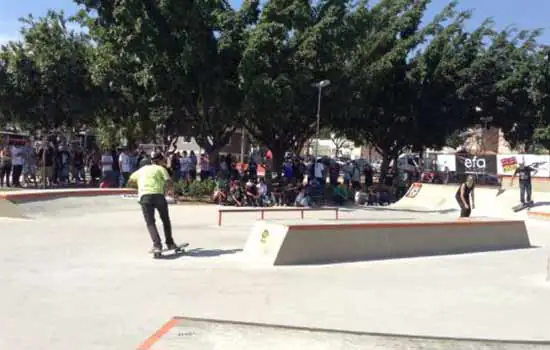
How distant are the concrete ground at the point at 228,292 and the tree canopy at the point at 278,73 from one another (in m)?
9.85

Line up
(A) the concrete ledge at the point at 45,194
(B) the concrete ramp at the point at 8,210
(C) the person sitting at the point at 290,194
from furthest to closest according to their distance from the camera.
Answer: (C) the person sitting at the point at 290,194, (A) the concrete ledge at the point at 45,194, (B) the concrete ramp at the point at 8,210

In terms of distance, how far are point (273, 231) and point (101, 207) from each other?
27.2 feet

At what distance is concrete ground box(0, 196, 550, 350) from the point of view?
6375 mm

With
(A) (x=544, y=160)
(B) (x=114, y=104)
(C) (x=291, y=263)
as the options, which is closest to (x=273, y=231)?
(C) (x=291, y=263)

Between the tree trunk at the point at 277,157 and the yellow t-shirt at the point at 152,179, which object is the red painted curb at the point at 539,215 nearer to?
the tree trunk at the point at 277,157

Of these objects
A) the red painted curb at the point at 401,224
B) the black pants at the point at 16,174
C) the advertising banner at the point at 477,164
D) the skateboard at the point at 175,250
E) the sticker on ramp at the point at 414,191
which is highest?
the advertising banner at the point at 477,164

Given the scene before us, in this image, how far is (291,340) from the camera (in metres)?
5.56

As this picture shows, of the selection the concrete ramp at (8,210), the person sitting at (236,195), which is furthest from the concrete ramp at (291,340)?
the person sitting at (236,195)

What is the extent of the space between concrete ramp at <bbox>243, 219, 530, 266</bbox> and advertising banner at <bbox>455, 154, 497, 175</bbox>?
779 inches

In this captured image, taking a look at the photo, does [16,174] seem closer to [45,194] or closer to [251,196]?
[45,194]

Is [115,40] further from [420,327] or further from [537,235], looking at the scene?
[420,327]

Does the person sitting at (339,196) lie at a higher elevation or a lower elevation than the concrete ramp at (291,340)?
higher

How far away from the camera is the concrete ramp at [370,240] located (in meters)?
10.3

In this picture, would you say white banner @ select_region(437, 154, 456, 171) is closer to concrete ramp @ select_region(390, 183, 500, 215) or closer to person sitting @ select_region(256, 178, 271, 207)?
concrete ramp @ select_region(390, 183, 500, 215)
